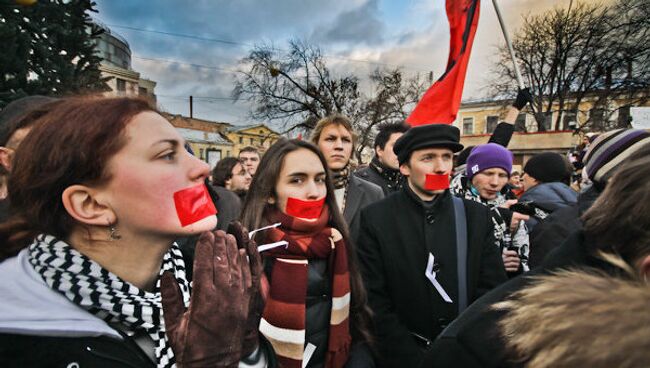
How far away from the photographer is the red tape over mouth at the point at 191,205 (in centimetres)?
115

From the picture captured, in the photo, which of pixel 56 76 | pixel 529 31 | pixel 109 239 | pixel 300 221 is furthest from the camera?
pixel 529 31

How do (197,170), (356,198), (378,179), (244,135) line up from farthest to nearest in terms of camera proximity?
1. (244,135)
2. (378,179)
3. (356,198)
4. (197,170)

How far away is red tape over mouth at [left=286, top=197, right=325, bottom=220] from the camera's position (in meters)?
2.07

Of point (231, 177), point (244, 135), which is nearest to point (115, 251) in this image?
point (231, 177)

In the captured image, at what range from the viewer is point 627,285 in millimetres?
643

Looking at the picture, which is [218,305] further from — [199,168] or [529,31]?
Answer: [529,31]

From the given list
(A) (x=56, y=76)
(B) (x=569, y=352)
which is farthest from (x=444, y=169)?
(A) (x=56, y=76)

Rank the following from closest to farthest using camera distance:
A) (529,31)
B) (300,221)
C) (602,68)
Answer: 1. (300,221)
2. (602,68)
3. (529,31)

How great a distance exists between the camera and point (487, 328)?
3.14 ft

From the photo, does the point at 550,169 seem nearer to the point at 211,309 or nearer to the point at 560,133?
the point at 211,309

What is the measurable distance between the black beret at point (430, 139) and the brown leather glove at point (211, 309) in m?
1.59

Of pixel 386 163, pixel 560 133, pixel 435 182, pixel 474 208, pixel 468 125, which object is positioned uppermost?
pixel 468 125

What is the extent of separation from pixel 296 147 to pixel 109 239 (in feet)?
4.30

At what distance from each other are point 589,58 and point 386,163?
23946 mm
